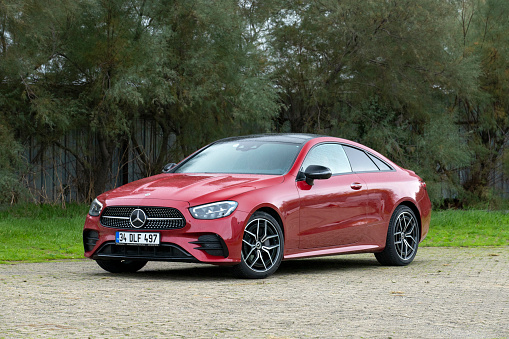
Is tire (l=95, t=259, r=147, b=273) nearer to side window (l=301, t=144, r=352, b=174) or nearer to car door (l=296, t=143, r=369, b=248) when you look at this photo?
car door (l=296, t=143, r=369, b=248)

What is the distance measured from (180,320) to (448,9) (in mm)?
16758

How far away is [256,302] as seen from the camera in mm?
6844

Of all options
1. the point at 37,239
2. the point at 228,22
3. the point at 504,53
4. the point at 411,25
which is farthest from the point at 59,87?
the point at 504,53

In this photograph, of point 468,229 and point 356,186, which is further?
point 468,229

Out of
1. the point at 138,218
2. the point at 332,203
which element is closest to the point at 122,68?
the point at 332,203

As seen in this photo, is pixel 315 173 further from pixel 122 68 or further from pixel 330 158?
pixel 122 68

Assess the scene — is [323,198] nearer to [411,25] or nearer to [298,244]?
[298,244]

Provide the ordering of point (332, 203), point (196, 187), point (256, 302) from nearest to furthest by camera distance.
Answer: point (256, 302) → point (196, 187) → point (332, 203)

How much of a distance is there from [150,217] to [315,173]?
2.02 m

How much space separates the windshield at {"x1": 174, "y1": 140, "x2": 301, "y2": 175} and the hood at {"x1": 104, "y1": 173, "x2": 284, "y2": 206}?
0.29 m

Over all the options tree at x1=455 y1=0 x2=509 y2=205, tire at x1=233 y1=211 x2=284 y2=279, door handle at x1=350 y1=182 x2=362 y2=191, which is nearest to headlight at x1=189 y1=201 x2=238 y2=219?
tire at x1=233 y1=211 x2=284 y2=279

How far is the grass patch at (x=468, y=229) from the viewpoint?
1448 centimetres

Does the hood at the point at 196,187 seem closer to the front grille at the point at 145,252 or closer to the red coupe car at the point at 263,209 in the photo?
the red coupe car at the point at 263,209

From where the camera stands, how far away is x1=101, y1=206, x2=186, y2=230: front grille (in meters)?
8.27
